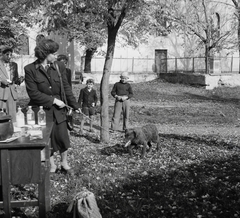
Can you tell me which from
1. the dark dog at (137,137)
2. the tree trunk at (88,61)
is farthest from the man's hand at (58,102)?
the tree trunk at (88,61)

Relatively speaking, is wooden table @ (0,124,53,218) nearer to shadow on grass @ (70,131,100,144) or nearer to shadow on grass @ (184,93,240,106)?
shadow on grass @ (70,131,100,144)

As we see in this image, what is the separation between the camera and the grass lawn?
459cm

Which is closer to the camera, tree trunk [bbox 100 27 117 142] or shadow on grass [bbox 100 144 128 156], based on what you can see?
shadow on grass [bbox 100 144 128 156]

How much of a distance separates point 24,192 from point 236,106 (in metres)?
12.1

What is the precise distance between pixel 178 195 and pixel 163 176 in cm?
93

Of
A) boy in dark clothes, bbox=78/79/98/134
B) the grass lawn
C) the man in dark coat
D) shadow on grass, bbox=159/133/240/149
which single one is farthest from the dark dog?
boy in dark clothes, bbox=78/79/98/134

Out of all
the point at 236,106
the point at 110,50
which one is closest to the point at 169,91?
the point at 236,106

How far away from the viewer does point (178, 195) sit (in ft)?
16.5

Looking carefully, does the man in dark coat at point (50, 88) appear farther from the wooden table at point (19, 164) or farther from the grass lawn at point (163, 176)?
the wooden table at point (19, 164)

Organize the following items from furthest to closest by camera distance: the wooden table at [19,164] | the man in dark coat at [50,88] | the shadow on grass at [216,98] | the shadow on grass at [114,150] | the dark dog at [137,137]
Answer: the shadow on grass at [216,98]
the shadow on grass at [114,150]
the dark dog at [137,137]
the man in dark coat at [50,88]
the wooden table at [19,164]

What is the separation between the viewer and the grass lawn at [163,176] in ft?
15.1

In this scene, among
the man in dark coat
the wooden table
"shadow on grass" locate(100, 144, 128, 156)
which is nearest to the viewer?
the wooden table

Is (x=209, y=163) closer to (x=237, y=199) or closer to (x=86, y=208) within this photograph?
(x=237, y=199)

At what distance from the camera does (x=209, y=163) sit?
685 cm
